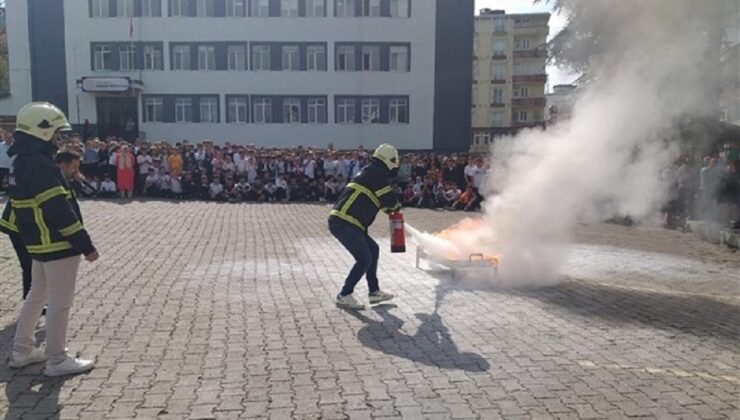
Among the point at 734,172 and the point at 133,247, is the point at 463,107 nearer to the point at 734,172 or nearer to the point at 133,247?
the point at 734,172

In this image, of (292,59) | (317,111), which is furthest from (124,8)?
(317,111)

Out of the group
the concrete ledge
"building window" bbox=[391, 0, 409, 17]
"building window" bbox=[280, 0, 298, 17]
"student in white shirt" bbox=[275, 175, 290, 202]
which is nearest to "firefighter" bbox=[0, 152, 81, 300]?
the concrete ledge

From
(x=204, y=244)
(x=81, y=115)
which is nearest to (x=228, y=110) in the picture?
(x=81, y=115)

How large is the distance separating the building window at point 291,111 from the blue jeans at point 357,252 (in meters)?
35.0

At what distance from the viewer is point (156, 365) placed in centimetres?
515

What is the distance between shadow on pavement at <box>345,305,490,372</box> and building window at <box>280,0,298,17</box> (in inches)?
1490

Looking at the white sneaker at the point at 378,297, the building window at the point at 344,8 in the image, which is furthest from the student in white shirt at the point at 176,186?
the building window at the point at 344,8

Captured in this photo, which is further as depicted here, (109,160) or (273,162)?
(273,162)

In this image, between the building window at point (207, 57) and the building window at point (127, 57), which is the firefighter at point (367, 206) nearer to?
the building window at point (207, 57)

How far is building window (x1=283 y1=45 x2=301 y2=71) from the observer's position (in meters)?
41.4

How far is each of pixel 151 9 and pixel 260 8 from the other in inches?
289

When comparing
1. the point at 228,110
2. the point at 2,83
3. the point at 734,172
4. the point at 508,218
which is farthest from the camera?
the point at 2,83

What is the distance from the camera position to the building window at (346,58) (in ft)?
136

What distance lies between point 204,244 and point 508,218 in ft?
18.6
